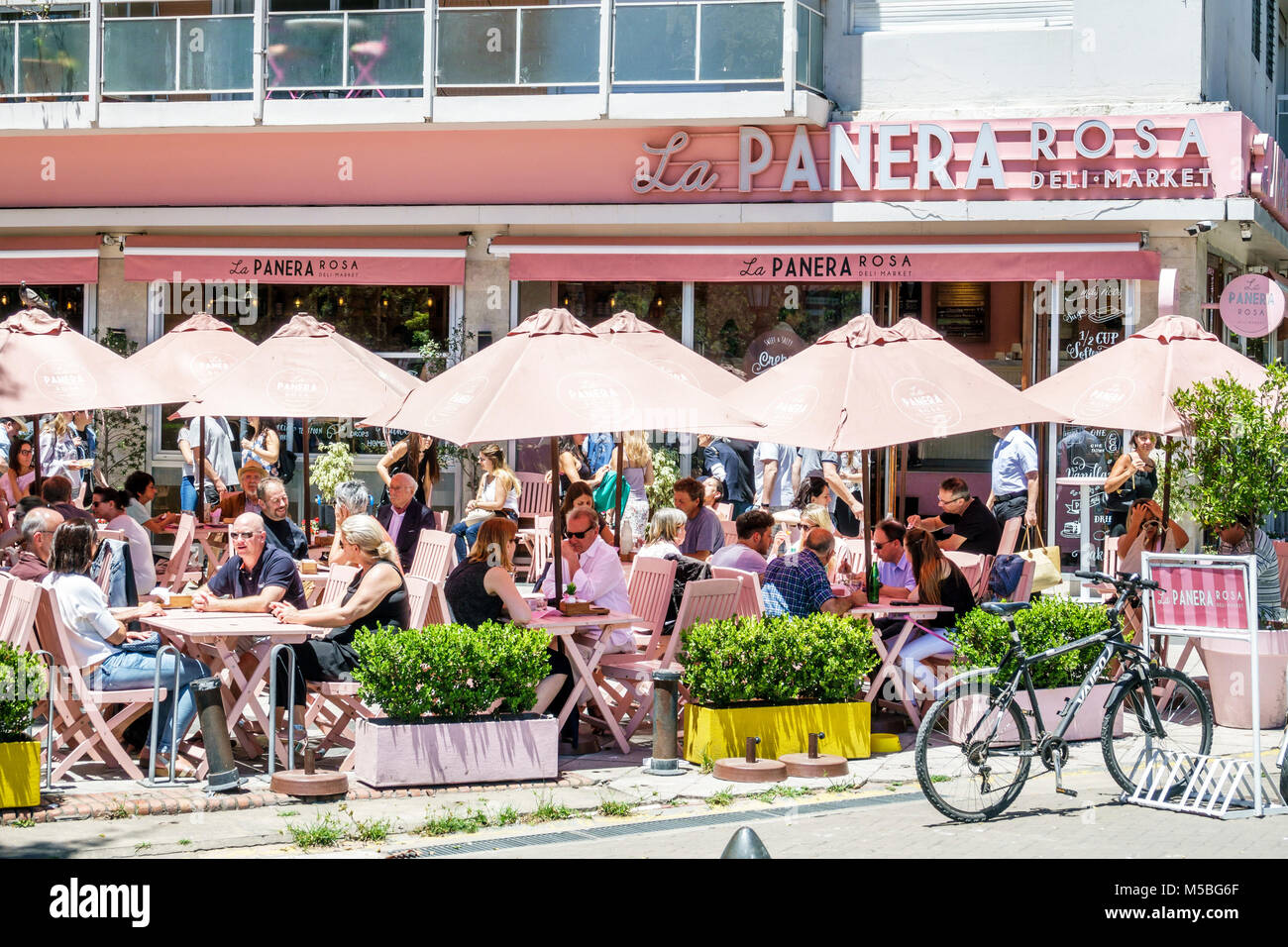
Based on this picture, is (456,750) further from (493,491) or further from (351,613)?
(493,491)

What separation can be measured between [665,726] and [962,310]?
10.1m

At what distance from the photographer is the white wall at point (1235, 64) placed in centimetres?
1711

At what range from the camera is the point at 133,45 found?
1878 cm

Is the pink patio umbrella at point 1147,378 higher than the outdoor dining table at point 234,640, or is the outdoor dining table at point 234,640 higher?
the pink patio umbrella at point 1147,378

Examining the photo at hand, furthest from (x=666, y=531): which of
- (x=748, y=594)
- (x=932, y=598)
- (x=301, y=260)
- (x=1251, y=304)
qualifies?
(x=301, y=260)

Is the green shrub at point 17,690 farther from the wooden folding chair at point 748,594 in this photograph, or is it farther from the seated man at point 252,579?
the wooden folding chair at point 748,594

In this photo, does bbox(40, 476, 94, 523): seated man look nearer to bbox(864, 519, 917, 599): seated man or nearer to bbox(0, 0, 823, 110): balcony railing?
bbox(864, 519, 917, 599): seated man

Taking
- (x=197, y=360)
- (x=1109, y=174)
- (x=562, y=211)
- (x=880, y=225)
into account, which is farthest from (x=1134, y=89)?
(x=197, y=360)

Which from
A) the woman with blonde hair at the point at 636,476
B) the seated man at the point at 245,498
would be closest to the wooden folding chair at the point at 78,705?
the seated man at the point at 245,498

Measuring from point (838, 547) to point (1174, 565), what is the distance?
4.97 m

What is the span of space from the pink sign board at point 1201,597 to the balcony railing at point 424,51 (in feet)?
31.8

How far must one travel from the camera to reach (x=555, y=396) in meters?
9.36

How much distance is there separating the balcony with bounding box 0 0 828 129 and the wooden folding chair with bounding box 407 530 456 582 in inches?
266
